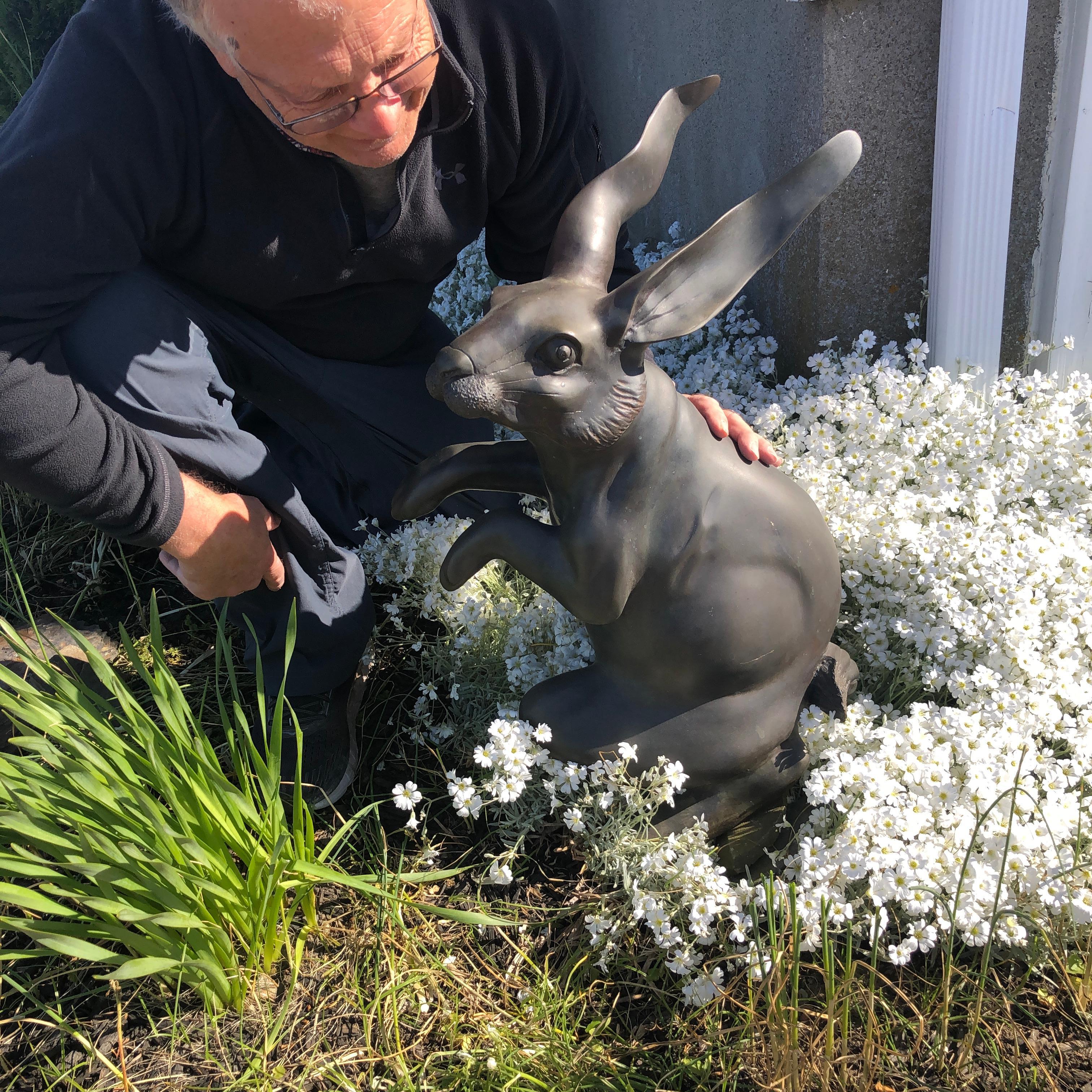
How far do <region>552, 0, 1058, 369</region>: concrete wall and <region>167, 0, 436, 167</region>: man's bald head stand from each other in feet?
4.35

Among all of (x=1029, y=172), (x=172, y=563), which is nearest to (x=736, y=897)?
(x=172, y=563)

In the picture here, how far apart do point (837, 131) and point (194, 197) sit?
1716mm

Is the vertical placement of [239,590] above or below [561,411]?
below

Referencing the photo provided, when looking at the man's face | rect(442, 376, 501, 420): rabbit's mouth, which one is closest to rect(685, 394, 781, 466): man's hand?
rect(442, 376, 501, 420): rabbit's mouth

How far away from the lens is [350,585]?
2545 millimetres

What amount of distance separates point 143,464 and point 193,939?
94cm

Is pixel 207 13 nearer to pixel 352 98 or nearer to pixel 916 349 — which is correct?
pixel 352 98

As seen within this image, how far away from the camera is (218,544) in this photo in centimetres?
210

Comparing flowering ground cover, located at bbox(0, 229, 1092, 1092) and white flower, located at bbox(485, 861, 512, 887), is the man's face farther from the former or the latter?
white flower, located at bbox(485, 861, 512, 887)

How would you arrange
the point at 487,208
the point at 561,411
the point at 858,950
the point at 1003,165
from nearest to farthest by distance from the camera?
the point at 561,411 < the point at 858,950 < the point at 487,208 < the point at 1003,165

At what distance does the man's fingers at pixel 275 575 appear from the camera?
2.29 meters

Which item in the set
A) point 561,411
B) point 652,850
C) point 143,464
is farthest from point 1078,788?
point 143,464

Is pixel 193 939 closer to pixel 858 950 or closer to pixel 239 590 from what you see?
pixel 239 590

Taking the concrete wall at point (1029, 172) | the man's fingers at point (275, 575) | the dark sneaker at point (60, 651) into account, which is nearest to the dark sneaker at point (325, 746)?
the man's fingers at point (275, 575)
